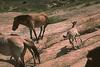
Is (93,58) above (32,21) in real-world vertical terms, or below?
below

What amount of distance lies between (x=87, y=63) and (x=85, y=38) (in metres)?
4.51

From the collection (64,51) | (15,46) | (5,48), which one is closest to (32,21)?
(64,51)

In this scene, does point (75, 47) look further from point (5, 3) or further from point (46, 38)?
point (5, 3)

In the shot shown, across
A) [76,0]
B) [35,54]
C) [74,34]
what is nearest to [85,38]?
[74,34]

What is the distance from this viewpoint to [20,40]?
560 inches

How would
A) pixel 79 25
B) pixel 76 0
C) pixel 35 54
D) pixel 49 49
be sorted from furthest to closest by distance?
1. pixel 76 0
2. pixel 79 25
3. pixel 49 49
4. pixel 35 54

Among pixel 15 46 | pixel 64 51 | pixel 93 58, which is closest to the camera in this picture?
pixel 15 46

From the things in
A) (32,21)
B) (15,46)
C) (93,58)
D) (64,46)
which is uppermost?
(15,46)

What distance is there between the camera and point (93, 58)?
18.5m

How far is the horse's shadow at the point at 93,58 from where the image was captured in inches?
688

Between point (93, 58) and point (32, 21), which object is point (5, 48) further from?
point (32, 21)

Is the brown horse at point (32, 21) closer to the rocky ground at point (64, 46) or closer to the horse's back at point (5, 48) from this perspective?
the rocky ground at point (64, 46)

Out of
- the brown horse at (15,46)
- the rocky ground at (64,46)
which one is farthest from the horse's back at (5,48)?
the rocky ground at (64,46)

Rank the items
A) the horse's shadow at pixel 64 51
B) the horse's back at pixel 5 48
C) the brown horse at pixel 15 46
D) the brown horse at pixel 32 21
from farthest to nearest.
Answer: the brown horse at pixel 32 21, the horse's shadow at pixel 64 51, the horse's back at pixel 5 48, the brown horse at pixel 15 46
